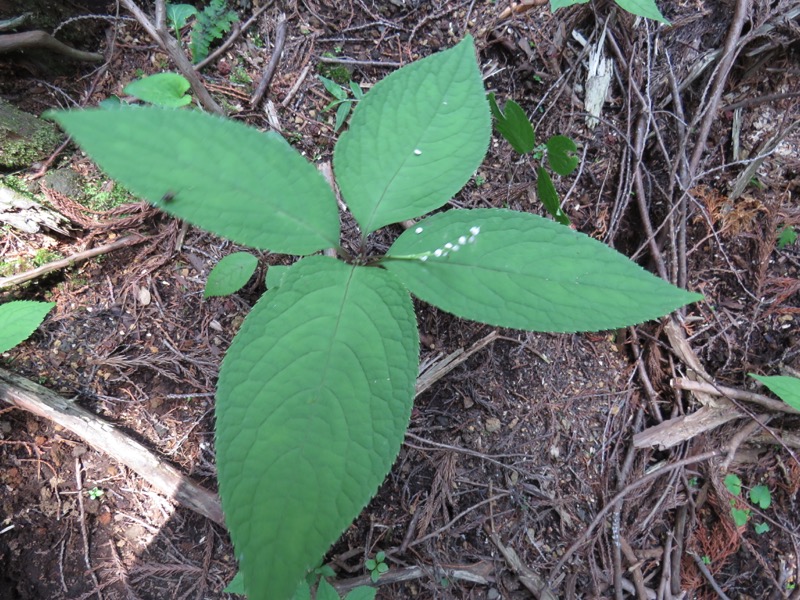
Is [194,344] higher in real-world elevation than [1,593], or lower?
higher

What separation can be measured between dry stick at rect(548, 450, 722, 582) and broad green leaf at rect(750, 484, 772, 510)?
0.29 m

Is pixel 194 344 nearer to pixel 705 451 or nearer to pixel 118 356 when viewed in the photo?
pixel 118 356

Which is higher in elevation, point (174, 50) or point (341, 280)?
point (174, 50)

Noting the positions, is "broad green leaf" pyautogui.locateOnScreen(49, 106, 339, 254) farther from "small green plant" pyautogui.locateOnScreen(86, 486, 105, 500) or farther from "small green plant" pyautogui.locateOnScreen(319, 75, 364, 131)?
"small green plant" pyautogui.locateOnScreen(86, 486, 105, 500)

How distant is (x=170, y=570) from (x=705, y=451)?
7.50 feet

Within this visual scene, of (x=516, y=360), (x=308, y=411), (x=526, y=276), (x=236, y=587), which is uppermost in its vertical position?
(x=526, y=276)

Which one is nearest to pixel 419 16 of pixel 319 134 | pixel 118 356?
pixel 319 134

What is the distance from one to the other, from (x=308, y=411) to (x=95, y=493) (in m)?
1.35

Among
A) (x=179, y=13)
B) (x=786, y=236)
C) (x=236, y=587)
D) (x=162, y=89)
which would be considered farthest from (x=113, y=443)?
(x=786, y=236)

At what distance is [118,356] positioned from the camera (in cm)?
180

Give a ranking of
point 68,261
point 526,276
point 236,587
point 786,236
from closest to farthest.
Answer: point 526,276, point 236,587, point 68,261, point 786,236

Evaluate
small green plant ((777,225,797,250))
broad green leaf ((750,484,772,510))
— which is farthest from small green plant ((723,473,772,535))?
small green plant ((777,225,797,250))

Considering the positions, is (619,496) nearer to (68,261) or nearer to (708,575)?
(708,575)

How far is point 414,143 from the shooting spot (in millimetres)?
1235
